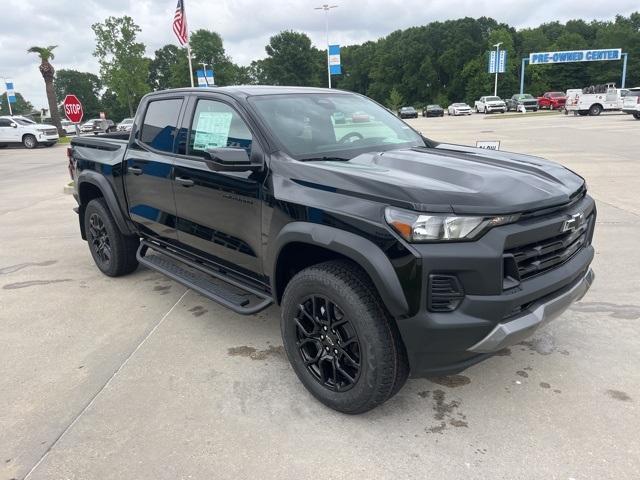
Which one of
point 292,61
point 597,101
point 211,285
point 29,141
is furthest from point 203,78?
point 292,61

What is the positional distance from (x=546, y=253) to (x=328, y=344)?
4.14 ft

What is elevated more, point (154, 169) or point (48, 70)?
point (48, 70)

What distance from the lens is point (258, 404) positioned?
301 cm

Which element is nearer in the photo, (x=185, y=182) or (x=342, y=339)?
(x=342, y=339)

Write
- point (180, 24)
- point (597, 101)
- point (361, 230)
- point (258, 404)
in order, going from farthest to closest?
point (597, 101) → point (180, 24) → point (258, 404) → point (361, 230)

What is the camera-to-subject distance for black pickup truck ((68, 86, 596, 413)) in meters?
2.39

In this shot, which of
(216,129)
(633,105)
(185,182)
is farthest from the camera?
(633,105)

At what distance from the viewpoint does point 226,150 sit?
3.05 metres

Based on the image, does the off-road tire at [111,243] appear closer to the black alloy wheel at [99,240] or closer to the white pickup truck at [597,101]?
the black alloy wheel at [99,240]

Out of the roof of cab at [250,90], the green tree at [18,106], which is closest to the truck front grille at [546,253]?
the roof of cab at [250,90]

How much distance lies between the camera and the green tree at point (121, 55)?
51.1m

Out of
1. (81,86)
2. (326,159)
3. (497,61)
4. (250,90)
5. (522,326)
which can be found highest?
(81,86)

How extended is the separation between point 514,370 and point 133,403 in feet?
7.80

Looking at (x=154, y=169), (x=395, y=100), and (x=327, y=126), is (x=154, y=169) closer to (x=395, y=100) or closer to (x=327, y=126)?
(x=327, y=126)
